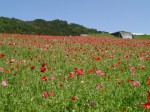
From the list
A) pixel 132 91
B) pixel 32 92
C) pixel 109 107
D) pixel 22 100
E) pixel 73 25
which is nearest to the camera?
pixel 109 107

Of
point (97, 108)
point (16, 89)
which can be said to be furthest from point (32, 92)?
point (97, 108)

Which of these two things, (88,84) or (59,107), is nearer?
(59,107)

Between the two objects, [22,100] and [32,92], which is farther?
[32,92]

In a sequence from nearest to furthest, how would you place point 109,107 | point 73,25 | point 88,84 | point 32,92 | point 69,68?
point 109,107, point 32,92, point 88,84, point 69,68, point 73,25

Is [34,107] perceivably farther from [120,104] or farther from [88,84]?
[88,84]

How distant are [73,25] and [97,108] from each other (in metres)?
100

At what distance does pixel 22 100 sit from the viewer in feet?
21.4

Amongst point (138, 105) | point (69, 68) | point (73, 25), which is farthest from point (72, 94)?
point (73, 25)

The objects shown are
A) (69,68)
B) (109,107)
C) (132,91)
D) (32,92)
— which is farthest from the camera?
(69,68)

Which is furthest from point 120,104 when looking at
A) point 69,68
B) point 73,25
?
point 73,25

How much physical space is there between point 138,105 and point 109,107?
45 centimetres

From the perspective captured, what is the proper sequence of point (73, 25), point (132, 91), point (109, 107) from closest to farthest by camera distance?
point (109, 107) → point (132, 91) → point (73, 25)

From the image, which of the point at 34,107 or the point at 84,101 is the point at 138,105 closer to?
the point at 84,101

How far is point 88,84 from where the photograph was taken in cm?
796
